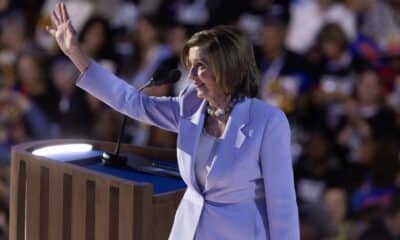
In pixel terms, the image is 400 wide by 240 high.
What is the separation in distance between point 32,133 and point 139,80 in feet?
2.29

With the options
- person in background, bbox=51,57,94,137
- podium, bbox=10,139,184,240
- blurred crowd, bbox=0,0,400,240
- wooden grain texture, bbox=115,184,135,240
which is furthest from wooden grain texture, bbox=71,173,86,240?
person in background, bbox=51,57,94,137

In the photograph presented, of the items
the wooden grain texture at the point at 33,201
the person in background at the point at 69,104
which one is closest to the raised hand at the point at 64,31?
the wooden grain texture at the point at 33,201

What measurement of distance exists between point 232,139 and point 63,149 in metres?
0.69

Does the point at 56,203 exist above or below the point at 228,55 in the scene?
below

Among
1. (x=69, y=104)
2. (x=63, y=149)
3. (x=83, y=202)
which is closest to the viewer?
(x=83, y=202)

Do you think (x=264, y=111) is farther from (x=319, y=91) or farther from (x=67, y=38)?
(x=319, y=91)

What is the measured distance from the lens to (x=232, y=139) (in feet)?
4.81

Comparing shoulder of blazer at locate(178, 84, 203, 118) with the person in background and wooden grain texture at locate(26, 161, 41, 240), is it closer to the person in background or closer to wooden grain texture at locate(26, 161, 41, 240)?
wooden grain texture at locate(26, 161, 41, 240)

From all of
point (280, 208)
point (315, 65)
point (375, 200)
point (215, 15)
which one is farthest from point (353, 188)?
point (280, 208)

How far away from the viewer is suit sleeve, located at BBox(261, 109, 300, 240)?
145 centimetres

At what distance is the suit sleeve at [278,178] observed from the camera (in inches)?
56.9

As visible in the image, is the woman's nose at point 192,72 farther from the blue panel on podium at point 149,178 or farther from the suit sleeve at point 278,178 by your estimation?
the blue panel on podium at point 149,178

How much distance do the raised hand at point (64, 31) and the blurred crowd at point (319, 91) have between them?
6.21 ft

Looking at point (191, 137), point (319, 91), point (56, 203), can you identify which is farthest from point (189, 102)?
point (319, 91)
